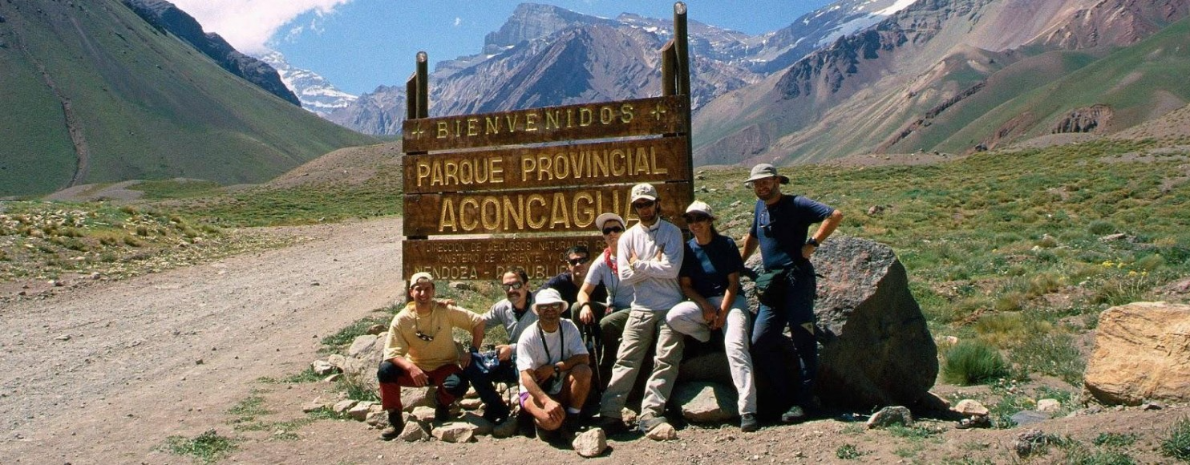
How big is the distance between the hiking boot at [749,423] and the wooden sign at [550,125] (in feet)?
11.1

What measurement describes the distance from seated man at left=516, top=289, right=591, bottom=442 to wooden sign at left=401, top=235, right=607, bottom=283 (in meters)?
2.44

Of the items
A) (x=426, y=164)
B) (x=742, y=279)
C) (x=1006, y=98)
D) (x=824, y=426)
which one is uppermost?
(x=1006, y=98)

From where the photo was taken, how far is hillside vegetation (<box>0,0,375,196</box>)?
130875 millimetres

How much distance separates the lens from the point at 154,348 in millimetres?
11742

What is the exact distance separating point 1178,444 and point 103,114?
164027 millimetres

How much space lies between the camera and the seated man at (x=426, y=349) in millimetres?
7676

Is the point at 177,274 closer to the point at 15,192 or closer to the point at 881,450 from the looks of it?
the point at 881,450

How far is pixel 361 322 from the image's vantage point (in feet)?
41.5

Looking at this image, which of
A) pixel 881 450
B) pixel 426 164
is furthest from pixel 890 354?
pixel 426 164

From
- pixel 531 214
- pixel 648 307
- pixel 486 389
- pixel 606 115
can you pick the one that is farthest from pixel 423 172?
pixel 648 307

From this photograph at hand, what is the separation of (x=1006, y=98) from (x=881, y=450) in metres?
206

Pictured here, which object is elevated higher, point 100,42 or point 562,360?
point 100,42

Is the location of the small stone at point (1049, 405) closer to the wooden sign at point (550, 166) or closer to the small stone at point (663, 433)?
the small stone at point (663, 433)

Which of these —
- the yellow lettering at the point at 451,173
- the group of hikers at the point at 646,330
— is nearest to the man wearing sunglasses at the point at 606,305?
the group of hikers at the point at 646,330
